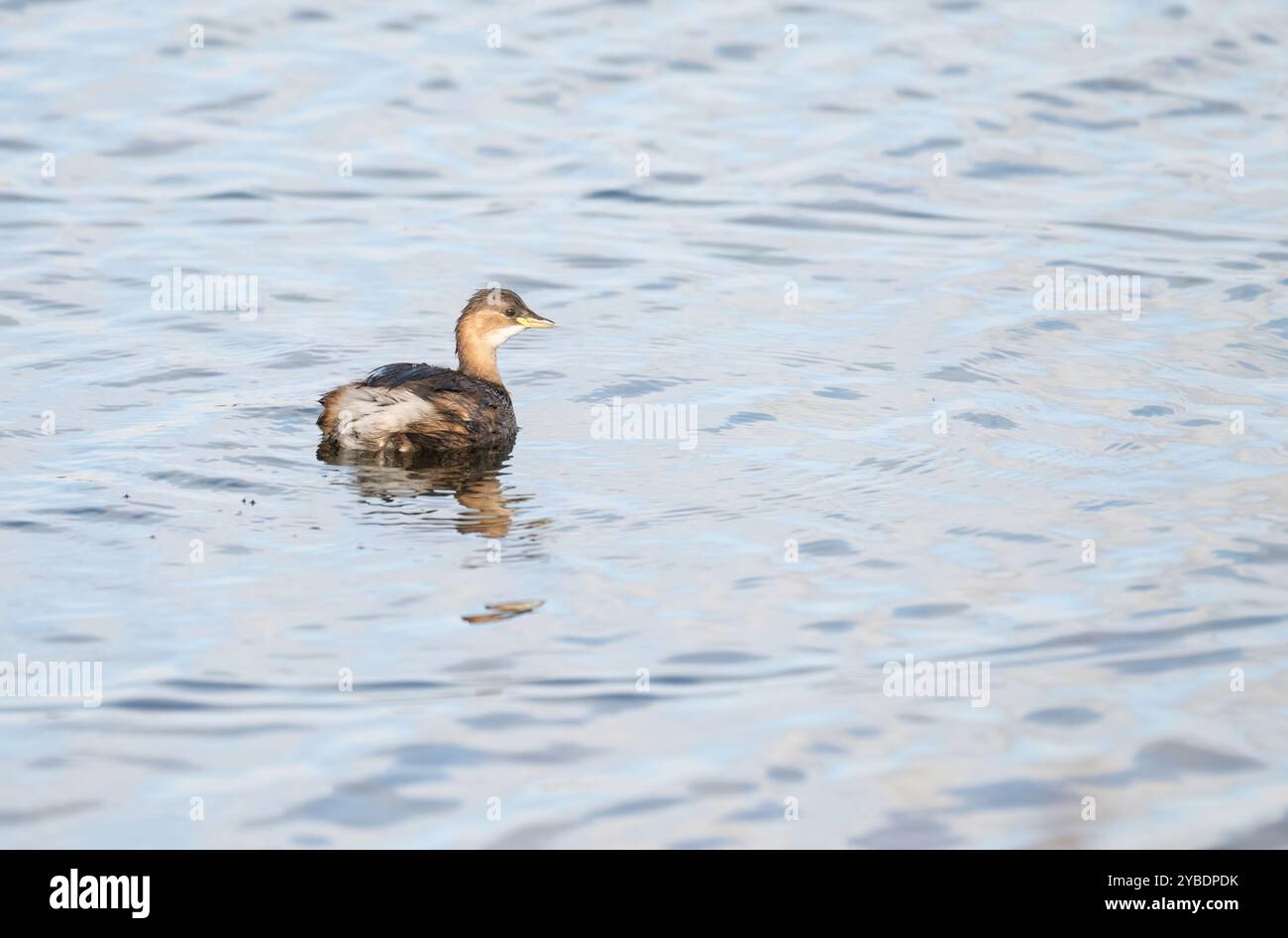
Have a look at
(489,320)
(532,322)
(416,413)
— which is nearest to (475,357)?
(489,320)

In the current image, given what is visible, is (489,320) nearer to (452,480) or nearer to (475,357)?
(475,357)

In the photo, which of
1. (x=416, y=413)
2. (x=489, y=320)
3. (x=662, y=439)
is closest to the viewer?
(x=416, y=413)

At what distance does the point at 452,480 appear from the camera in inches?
393

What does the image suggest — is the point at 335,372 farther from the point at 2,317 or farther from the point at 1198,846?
the point at 1198,846

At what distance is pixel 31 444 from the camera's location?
10070 millimetres

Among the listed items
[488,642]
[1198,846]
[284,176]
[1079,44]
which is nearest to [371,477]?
[488,642]

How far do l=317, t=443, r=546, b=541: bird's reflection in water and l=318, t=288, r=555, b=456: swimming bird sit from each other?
0.21 ft

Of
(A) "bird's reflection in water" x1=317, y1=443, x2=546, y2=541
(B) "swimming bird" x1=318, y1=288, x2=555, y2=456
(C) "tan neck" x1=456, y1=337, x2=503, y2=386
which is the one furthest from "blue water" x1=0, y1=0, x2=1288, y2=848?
(C) "tan neck" x1=456, y1=337, x2=503, y2=386

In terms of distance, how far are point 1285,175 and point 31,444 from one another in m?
10.7

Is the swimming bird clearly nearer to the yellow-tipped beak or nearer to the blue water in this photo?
the blue water

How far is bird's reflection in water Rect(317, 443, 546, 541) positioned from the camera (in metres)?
9.22

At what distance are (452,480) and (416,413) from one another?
53 centimetres

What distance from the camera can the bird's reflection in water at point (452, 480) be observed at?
30.2 feet

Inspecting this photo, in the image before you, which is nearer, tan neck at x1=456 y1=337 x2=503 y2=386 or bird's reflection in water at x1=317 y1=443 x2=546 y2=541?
bird's reflection in water at x1=317 y1=443 x2=546 y2=541
